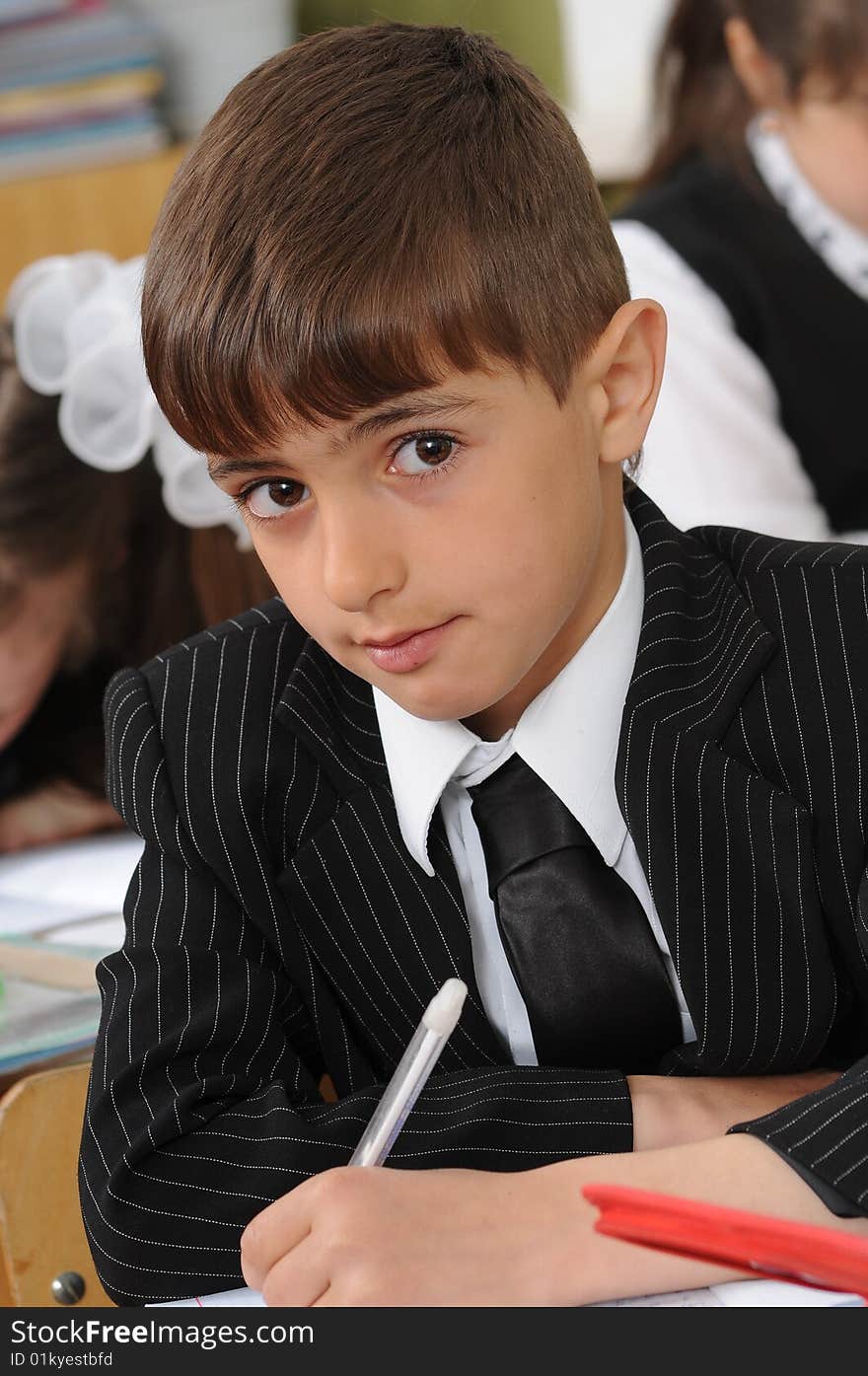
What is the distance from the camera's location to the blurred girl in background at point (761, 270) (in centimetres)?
162

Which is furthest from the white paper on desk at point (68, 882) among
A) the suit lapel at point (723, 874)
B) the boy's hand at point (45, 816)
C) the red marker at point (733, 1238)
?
the red marker at point (733, 1238)

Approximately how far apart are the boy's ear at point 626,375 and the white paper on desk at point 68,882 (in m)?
0.57

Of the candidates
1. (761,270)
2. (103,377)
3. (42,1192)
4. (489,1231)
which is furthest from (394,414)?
(761,270)

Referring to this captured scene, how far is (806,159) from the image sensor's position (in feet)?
5.54

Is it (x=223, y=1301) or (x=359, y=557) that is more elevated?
(x=359, y=557)

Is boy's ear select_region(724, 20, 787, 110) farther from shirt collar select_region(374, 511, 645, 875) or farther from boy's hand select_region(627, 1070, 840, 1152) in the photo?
boy's hand select_region(627, 1070, 840, 1152)

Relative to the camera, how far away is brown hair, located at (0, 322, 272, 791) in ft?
5.09

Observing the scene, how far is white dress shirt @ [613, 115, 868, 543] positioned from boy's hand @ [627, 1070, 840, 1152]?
32.8 inches

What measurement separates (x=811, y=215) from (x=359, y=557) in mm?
1177

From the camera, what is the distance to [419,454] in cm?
72

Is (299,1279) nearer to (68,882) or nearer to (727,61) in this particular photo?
(68,882)

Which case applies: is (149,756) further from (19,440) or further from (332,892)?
(19,440)

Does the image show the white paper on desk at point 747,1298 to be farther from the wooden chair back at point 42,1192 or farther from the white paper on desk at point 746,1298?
the wooden chair back at point 42,1192
